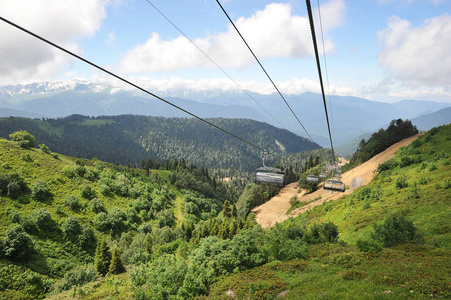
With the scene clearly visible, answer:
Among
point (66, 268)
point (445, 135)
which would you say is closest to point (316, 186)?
point (445, 135)

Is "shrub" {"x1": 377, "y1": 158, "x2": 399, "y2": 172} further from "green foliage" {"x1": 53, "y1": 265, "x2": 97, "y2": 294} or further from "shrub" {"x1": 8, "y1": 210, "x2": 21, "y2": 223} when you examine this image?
"shrub" {"x1": 8, "y1": 210, "x2": 21, "y2": 223}

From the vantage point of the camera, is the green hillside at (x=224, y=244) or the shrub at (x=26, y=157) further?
the shrub at (x=26, y=157)

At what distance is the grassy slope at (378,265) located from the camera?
1529cm

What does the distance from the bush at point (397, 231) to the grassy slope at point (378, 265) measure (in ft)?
4.92

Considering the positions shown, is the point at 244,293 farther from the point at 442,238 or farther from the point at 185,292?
the point at 442,238

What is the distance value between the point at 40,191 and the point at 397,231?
271 ft

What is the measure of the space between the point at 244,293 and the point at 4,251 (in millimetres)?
49169

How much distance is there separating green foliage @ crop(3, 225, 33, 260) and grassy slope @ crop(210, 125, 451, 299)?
1747 inches

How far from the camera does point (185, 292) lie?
2189cm

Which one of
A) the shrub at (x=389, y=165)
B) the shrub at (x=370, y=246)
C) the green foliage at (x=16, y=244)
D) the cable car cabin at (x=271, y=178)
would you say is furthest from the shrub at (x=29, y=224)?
the shrub at (x=389, y=165)

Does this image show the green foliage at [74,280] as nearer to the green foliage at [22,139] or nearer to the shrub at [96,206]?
the shrub at [96,206]

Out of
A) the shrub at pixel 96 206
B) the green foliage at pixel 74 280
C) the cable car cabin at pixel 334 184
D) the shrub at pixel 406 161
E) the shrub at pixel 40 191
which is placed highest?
the shrub at pixel 406 161

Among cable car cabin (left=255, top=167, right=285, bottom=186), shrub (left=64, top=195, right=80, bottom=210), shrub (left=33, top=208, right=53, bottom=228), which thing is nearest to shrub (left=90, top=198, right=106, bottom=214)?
shrub (left=64, top=195, right=80, bottom=210)

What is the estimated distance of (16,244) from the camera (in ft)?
136
